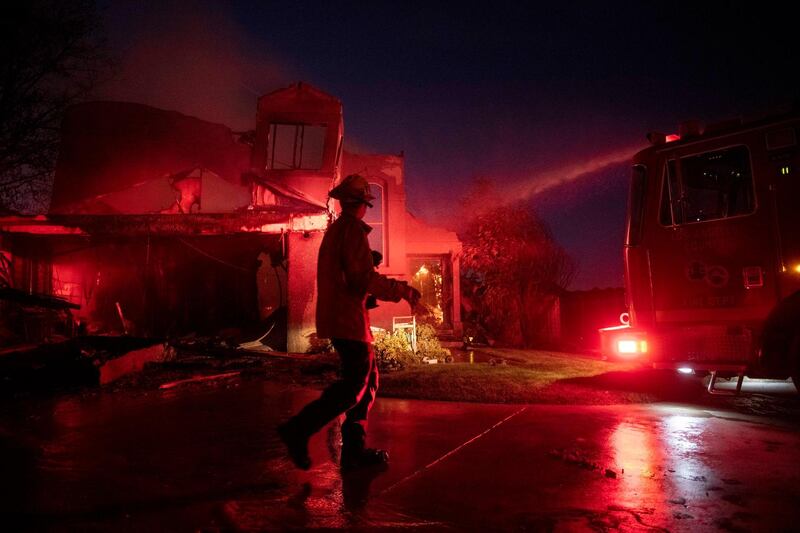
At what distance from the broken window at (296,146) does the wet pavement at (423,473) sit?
967 cm

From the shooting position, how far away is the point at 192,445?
4008mm

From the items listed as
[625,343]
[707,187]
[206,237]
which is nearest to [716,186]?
[707,187]

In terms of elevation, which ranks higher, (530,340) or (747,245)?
(747,245)

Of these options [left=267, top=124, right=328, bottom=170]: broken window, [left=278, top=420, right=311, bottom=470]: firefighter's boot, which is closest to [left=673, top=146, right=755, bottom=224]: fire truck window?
[left=278, top=420, right=311, bottom=470]: firefighter's boot

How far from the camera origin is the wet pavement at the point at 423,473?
2525mm

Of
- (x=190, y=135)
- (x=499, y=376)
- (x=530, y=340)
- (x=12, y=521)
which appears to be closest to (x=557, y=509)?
(x=12, y=521)

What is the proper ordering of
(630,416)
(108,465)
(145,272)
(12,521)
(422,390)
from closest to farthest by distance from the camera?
(12,521)
(108,465)
(630,416)
(422,390)
(145,272)

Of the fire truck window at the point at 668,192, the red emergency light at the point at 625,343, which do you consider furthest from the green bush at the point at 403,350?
the fire truck window at the point at 668,192

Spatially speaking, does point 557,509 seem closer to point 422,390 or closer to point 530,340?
point 422,390

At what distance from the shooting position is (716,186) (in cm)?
552

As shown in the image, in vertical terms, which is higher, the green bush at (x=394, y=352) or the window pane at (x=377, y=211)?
the window pane at (x=377, y=211)

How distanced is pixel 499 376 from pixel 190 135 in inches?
562

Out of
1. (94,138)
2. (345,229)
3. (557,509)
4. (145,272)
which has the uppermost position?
(94,138)

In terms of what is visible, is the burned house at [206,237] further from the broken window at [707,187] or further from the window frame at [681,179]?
the broken window at [707,187]
